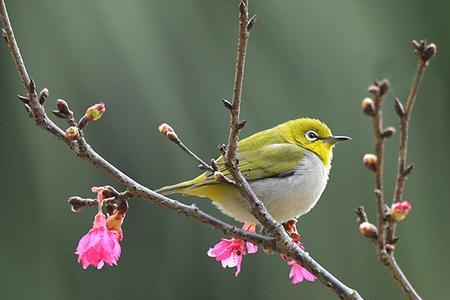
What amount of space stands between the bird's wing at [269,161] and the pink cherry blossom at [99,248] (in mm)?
581

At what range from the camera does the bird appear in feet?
5.91

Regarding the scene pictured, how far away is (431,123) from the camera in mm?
3342

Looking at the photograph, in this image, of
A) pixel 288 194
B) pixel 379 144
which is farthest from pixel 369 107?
pixel 288 194

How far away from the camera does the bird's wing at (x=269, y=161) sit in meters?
1.96

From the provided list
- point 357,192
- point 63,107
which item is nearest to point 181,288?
point 357,192

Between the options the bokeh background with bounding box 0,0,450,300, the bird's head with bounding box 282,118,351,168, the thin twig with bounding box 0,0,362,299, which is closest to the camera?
the thin twig with bounding box 0,0,362,299

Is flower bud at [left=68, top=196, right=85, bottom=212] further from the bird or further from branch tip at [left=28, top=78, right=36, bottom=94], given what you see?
the bird

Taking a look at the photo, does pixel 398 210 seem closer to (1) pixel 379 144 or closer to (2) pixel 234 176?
(1) pixel 379 144

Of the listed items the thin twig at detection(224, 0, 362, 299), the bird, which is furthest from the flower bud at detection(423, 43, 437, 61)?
the bird

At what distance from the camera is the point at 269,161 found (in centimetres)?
201

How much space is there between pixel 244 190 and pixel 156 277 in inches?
79.2

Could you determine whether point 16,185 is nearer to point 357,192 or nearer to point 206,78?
point 206,78

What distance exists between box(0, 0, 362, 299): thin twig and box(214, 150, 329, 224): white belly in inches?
18.1

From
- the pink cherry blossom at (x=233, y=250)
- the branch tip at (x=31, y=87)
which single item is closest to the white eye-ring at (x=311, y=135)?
the pink cherry blossom at (x=233, y=250)
